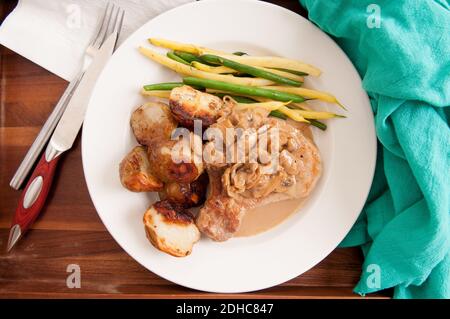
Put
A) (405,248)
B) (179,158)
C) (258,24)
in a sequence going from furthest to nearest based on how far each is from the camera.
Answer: (258,24) → (405,248) → (179,158)

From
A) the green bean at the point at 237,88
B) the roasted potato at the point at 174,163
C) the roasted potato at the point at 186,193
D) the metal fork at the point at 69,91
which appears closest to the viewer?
the roasted potato at the point at 174,163

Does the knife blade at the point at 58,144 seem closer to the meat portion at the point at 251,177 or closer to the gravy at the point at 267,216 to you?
the meat portion at the point at 251,177

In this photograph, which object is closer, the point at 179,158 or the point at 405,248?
the point at 179,158

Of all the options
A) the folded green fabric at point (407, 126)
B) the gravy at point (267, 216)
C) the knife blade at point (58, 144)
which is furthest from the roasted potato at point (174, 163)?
the folded green fabric at point (407, 126)

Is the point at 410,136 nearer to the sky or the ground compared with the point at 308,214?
nearer to the sky

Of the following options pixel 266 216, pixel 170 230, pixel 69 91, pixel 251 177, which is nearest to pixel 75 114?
pixel 69 91

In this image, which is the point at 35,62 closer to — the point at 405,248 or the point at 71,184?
the point at 71,184

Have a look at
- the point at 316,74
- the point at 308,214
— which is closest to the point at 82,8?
the point at 316,74
